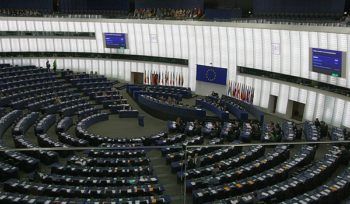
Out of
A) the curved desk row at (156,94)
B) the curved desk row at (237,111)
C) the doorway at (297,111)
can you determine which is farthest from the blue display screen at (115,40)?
the doorway at (297,111)

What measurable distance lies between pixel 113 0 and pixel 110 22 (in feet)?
30.9

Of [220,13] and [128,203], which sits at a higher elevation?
[220,13]

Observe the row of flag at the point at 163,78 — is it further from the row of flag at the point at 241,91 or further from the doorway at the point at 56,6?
the doorway at the point at 56,6

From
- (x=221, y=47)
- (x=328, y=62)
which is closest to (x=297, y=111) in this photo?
(x=328, y=62)

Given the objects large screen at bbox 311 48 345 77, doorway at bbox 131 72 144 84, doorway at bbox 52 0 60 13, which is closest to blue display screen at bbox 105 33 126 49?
doorway at bbox 131 72 144 84

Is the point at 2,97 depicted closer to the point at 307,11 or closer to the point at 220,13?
the point at 220,13

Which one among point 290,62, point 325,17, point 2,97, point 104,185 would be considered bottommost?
point 104,185

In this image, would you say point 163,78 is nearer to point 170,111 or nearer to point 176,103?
point 176,103

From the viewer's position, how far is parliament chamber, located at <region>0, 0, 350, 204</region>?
15.6 meters

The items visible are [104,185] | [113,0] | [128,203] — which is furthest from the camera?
[113,0]

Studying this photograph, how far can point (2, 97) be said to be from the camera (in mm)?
28812

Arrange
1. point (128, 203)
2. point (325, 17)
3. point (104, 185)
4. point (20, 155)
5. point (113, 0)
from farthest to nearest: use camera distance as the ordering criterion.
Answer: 1. point (113, 0)
2. point (325, 17)
3. point (20, 155)
4. point (104, 185)
5. point (128, 203)

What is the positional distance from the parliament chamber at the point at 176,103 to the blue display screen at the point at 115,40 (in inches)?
5.9

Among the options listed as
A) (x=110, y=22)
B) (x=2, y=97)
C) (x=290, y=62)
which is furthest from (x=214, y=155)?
(x=110, y=22)
